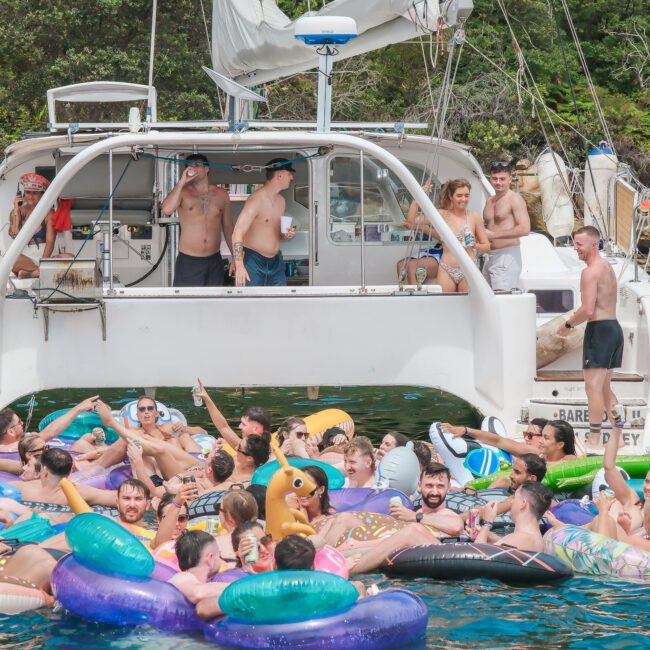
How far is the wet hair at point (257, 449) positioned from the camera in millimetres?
10734

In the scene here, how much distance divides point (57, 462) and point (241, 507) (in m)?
2.14

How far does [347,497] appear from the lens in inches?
393

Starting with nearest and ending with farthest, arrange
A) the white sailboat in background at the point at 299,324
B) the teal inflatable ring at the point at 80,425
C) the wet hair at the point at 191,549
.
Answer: the wet hair at the point at 191,549 < the white sailboat in background at the point at 299,324 < the teal inflatable ring at the point at 80,425

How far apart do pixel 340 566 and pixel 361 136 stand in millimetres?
4733

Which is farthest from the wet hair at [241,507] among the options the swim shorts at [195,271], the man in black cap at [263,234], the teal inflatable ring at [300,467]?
the swim shorts at [195,271]

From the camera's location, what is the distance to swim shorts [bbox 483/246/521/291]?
1259cm

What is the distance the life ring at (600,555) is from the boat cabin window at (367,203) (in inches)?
197

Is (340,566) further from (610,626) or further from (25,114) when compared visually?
(25,114)

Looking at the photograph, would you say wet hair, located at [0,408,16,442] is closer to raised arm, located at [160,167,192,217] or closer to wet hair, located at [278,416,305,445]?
raised arm, located at [160,167,192,217]

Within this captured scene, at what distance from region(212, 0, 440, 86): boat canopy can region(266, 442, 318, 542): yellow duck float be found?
4015 mm

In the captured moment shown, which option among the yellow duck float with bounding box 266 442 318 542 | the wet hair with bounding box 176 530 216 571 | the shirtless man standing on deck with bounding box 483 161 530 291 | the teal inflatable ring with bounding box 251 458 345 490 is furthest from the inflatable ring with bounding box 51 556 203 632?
the shirtless man standing on deck with bounding box 483 161 530 291

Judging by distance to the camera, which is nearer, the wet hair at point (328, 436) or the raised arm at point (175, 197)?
the raised arm at point (175, 197)

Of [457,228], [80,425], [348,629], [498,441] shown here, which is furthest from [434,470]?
[80,425]

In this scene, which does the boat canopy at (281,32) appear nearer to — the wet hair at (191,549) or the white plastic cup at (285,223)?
the white plastic cup at (285,223)
